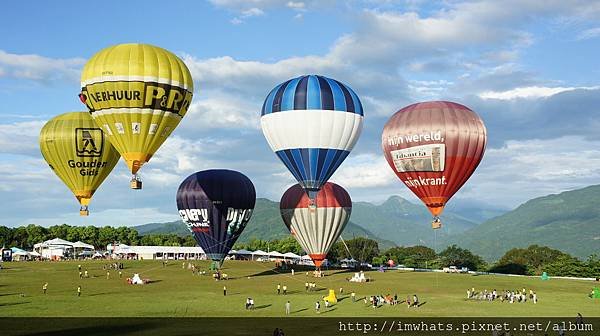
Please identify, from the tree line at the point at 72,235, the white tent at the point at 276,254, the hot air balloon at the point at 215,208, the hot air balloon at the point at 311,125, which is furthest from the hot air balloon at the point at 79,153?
the tree line at the point at 72,235

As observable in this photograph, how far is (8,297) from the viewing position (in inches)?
1978

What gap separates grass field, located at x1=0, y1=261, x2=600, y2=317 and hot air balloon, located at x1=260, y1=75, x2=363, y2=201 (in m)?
11.3

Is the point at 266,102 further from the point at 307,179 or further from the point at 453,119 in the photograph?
the point at 453,119

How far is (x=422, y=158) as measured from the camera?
5531 cm

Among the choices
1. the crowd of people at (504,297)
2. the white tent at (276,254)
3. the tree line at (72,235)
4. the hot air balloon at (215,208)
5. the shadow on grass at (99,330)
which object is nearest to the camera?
the shadow on grass at (99,330)

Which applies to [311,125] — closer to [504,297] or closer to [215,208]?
[215,208]

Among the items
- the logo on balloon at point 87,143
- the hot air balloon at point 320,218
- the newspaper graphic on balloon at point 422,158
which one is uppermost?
the logo on balloon at point 87,143

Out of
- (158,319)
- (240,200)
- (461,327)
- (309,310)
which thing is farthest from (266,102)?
(461,327)

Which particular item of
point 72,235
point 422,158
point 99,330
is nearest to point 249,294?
point 422,158

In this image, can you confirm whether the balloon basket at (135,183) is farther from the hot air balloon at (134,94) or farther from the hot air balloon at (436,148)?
the hot air balloon at (436,148)

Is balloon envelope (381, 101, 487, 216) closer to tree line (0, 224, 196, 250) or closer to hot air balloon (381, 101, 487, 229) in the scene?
hot air balloon (381, 101, 487, 229)

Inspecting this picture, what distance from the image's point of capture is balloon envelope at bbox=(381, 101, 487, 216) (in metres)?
54.5

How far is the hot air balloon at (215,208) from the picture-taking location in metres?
69.7

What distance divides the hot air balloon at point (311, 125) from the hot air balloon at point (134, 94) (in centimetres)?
1131
